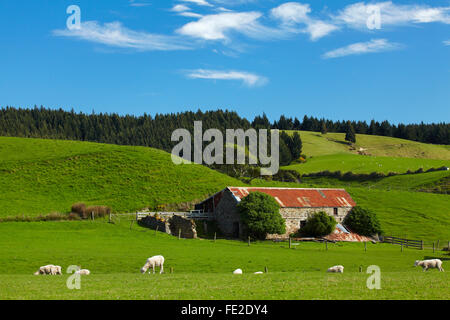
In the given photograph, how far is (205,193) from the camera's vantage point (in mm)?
82938

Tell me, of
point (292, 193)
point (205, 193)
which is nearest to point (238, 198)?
point (292, 193)

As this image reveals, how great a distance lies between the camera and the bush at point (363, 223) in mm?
71000

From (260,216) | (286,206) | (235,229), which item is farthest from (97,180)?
(286,206)

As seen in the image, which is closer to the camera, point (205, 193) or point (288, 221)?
point (288, 221)

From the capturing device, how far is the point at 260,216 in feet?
208

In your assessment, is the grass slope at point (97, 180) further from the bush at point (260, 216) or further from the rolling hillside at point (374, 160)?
the rolling hillside at point (374, 160)

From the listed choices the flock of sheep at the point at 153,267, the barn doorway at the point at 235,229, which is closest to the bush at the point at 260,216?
the barn doorway at the point at 235,229

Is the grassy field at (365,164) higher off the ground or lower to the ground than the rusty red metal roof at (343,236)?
higher

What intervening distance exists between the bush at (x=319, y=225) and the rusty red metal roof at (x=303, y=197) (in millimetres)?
3198

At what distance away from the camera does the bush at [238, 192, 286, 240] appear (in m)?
63.0

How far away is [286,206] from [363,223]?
12.9m

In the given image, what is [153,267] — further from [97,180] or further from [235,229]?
[97,180]

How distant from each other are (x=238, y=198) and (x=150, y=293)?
50471 millimetres
